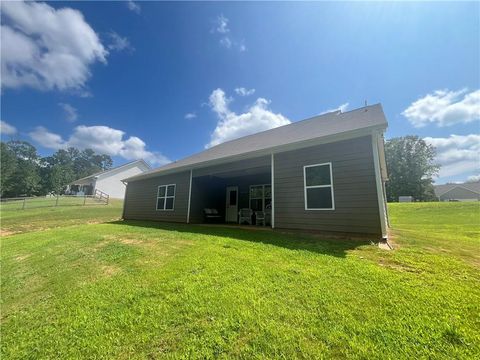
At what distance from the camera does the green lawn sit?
1855 millimetres

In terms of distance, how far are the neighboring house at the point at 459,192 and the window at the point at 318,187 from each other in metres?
54.7

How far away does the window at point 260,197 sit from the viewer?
1110 centimetres

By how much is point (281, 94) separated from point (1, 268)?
40.4 ft

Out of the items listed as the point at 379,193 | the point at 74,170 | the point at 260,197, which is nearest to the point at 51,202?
the point at 260,197

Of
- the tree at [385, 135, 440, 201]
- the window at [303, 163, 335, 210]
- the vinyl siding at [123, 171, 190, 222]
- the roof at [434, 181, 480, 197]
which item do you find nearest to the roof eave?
the window at [303, 163, 335, 210]

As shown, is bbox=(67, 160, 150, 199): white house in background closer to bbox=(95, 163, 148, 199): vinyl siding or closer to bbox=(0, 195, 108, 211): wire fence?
bbox=(95, 163, 148, 199): vinyl siding

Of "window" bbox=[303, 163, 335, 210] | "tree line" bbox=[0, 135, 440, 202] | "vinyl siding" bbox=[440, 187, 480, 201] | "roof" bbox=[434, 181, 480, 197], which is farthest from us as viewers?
"roof" bbox=[434, 181, 480, 197]

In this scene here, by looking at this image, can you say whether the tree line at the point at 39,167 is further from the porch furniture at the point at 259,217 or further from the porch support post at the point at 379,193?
the porch support post at the point at 379,193

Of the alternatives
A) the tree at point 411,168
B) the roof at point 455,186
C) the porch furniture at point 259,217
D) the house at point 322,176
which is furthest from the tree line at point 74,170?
the house at point 322,176

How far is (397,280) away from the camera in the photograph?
2.87 m

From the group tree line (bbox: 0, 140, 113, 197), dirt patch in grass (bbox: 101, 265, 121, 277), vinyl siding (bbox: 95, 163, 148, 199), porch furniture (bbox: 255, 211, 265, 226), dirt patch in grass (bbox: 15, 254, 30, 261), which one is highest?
tree line (bbox: 0, 140, 113, 197)

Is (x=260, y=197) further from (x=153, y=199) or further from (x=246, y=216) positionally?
(x=153, y=199)

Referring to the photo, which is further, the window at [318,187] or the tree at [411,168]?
the tree at [411,168]

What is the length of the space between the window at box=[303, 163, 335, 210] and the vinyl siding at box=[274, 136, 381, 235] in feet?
0.40
